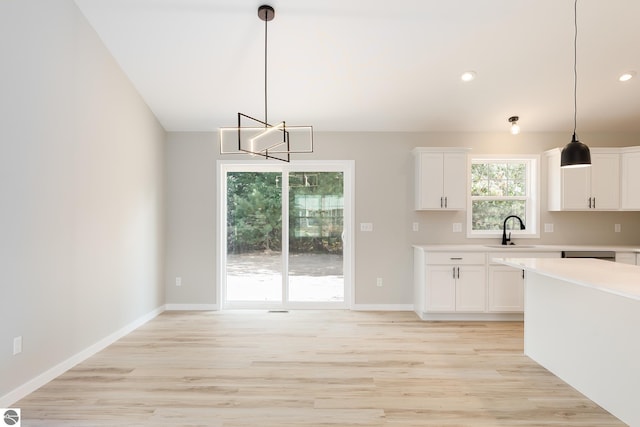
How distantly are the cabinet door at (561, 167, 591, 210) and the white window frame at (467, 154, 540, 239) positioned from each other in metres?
0.34

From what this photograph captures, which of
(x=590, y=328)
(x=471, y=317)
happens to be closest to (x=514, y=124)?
(x=471, y=317)

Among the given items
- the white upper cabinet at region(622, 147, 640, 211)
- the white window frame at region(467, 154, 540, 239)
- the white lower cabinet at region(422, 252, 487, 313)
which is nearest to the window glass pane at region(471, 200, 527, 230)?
the white window frame at region(467, 154, 540, 239)

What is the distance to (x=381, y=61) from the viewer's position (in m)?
3.74

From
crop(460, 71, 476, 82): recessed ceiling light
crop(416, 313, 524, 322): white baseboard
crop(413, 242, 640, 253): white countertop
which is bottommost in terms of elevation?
crop(416, 313, 524, 322): white baseboard

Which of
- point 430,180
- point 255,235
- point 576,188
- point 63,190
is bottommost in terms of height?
point 255,235

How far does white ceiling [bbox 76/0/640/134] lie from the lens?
125 inches

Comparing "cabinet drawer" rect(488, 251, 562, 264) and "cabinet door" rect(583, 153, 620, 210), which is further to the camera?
"cabinet door" rect(583, 153, 620, 210)

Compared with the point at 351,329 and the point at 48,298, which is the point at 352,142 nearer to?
the point at 351,329

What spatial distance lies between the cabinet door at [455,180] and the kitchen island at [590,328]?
1.52 m

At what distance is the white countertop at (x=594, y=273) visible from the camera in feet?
6.72

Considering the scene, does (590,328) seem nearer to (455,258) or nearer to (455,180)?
(455,258)

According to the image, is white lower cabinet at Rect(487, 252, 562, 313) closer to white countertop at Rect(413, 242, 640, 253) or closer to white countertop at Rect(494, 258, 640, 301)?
white countertop at Rect(413, 242, 640, 253)

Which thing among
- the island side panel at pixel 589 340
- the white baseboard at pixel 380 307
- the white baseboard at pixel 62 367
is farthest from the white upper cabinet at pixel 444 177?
the white baseboard at pixel 62 367

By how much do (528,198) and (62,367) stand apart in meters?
5.45
